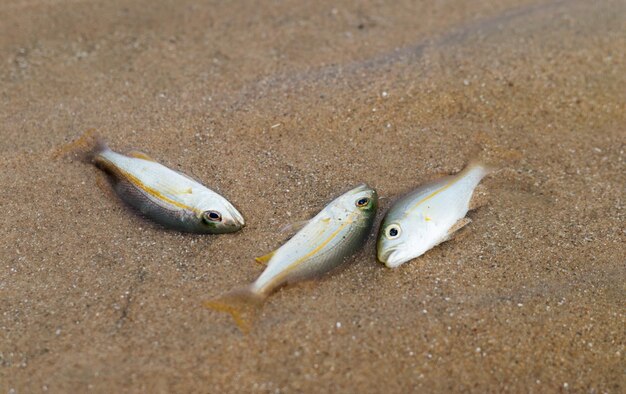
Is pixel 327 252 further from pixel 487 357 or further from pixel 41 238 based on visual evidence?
pixel 41 238

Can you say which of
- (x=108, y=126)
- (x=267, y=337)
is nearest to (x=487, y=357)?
(x=267, y=337)

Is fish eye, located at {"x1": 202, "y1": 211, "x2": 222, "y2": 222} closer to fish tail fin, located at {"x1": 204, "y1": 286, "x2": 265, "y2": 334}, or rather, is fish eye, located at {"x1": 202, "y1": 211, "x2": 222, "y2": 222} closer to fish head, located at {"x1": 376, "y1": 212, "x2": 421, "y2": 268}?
fish tail fin, located at {"x1": 204, "y1": 286, "x2": 265, "y2": 334}

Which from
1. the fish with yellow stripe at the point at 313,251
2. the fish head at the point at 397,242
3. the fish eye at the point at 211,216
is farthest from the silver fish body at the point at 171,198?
the fish head at the point at 397,242

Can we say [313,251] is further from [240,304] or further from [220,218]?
[220,218]

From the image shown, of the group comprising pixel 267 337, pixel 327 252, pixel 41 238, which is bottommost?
pixel 41 238

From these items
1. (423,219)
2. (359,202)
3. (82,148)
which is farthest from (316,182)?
(82,148)

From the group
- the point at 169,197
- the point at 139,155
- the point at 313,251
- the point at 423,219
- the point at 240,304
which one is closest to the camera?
the point at 240,304

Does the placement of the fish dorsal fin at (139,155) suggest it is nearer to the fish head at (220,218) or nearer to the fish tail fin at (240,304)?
the fish head at (220,218)

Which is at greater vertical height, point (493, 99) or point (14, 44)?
point (493, 99)
